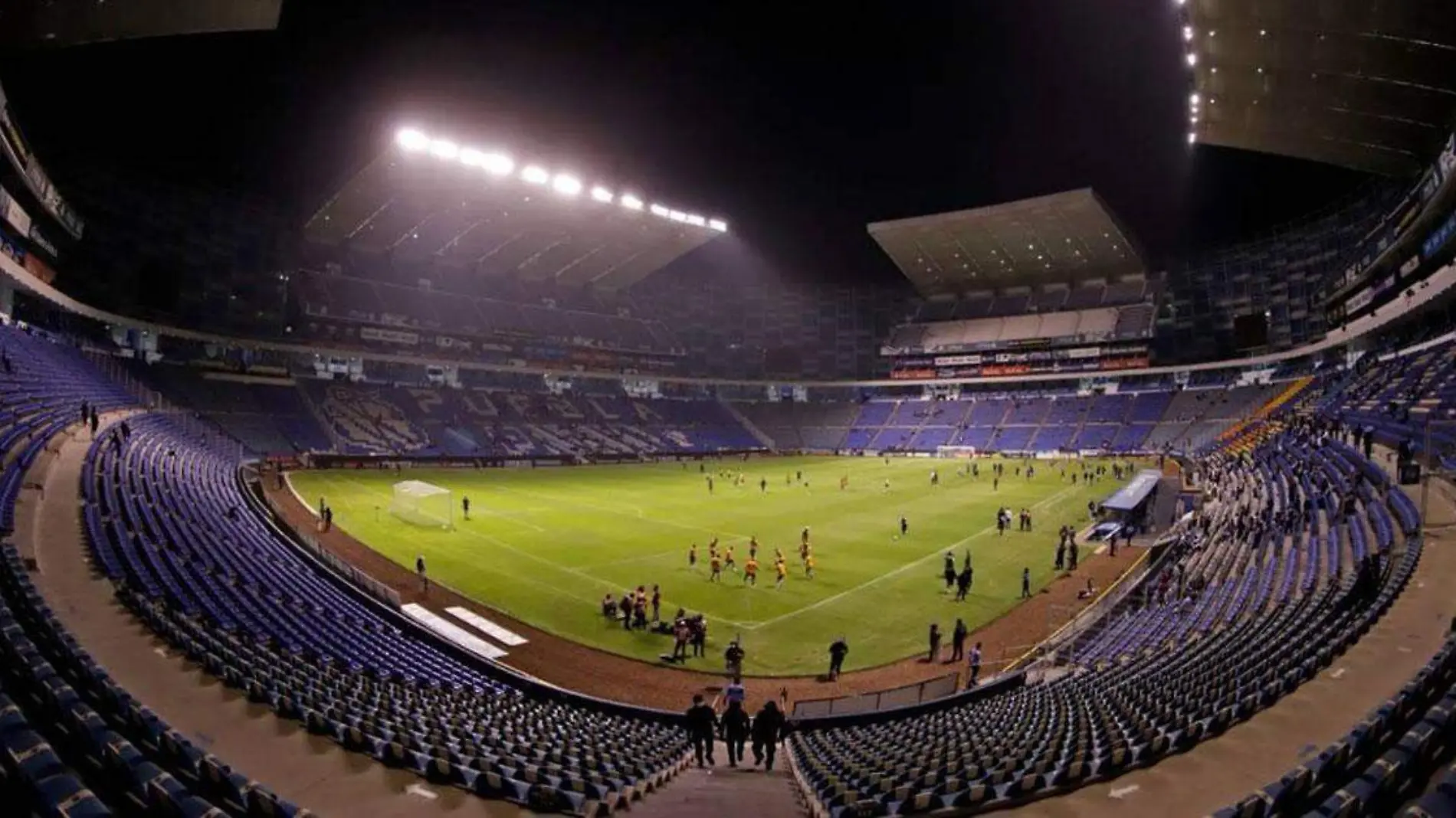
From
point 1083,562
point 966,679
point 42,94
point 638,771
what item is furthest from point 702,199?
point 638,771

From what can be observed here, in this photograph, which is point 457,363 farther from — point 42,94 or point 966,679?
point 966,679

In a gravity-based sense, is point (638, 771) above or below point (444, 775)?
below

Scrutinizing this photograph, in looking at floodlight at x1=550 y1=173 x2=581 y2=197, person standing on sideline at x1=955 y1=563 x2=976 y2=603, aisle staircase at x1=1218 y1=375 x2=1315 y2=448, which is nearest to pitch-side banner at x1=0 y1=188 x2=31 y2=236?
floodlight at x1=550 y1=173 x2=581 y2=197

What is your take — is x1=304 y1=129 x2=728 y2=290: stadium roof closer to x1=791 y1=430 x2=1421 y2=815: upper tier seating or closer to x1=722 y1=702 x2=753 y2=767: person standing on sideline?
x1=722 y1=702 x2=753 y2=767: person standing on sideline

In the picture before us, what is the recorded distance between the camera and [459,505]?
4059cm

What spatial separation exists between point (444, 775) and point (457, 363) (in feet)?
248

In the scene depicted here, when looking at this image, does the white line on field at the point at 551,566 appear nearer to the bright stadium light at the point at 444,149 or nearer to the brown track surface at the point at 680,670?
the brown track surface at the point at 680,670

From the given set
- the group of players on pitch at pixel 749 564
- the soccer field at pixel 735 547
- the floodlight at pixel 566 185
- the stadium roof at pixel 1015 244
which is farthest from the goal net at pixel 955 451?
the group of players on pitch at pixel 749 564

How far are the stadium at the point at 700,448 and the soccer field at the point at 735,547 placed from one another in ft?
1.21

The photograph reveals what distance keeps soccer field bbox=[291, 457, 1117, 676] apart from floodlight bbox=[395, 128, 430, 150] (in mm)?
23198

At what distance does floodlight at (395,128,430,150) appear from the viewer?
50344 millimetres

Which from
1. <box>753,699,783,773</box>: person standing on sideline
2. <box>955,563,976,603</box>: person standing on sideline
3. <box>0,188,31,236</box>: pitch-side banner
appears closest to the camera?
<box>753,699,783,773</box>: person standing on sideline

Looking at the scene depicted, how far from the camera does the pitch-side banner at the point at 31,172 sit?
1254 inches

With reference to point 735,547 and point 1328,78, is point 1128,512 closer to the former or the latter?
point 735,547
